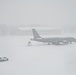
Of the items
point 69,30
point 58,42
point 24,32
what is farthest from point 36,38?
point 69,30

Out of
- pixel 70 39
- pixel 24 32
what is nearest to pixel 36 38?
pixel 70 39

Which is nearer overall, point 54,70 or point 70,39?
point 54,70

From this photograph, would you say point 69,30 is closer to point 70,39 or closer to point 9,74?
point 70,39

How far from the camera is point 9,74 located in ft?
64.5

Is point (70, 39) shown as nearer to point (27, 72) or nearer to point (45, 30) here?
point (27, 72)

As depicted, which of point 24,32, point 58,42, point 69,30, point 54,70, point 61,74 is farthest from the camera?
point 69,30

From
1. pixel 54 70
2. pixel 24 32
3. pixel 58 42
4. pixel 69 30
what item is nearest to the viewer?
pixel 54 70

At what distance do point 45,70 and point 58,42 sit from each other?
104ft

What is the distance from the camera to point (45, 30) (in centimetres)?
12531

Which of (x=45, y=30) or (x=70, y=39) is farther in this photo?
(x=45, y=30)

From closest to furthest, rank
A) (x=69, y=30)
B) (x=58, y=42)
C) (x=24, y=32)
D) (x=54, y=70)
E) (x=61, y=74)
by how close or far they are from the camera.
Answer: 1. (x=61, y=74)
2. (x=54, y=70)
3. (x=58, y=42)
4. (x=24, y=32)
5. (x=69, y=30)

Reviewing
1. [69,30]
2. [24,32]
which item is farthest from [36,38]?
[69,30]

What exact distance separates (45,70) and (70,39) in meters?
35.6

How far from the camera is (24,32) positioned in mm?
120438
